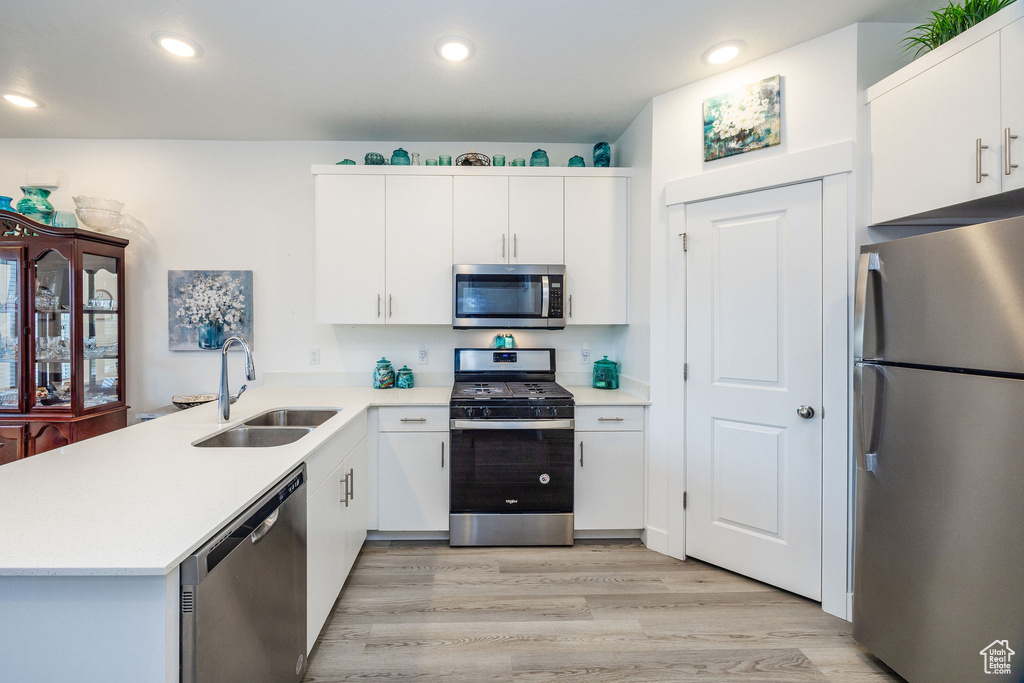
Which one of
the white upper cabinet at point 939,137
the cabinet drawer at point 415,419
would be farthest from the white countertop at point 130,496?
the white upper cabinet at point 939,137

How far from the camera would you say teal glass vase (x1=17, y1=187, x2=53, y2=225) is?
9.45 feet

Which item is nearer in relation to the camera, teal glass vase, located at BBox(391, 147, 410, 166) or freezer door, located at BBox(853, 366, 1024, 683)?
freezer door, located at BBox(853, 366, 1024, 683)

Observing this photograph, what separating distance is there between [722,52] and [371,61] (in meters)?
1.63

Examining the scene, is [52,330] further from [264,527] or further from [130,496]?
[264,527]

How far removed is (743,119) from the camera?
2223 millimetres

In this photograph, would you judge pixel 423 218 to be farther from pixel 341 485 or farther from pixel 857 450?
pixel 857 450

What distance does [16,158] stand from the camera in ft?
10.0

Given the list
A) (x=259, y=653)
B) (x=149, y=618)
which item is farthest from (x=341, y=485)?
(x=149, y=618)

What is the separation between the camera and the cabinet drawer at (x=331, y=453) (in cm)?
163

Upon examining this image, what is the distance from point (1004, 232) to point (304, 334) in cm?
337

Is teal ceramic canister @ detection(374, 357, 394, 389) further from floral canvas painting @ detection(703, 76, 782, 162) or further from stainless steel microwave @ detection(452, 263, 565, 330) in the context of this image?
floral canvas painting @ detection(703, 76, 782, 162)

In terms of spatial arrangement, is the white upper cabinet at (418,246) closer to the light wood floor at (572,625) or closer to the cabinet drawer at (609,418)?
the cabinet drawer at (609,418)

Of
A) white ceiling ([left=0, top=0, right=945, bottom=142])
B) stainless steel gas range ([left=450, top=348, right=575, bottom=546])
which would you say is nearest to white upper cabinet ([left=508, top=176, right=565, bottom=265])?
white ceiling ([left=0, top=0, right=945, bottom=142])

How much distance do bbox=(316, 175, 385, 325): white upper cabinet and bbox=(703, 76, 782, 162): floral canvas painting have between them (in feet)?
6.14
